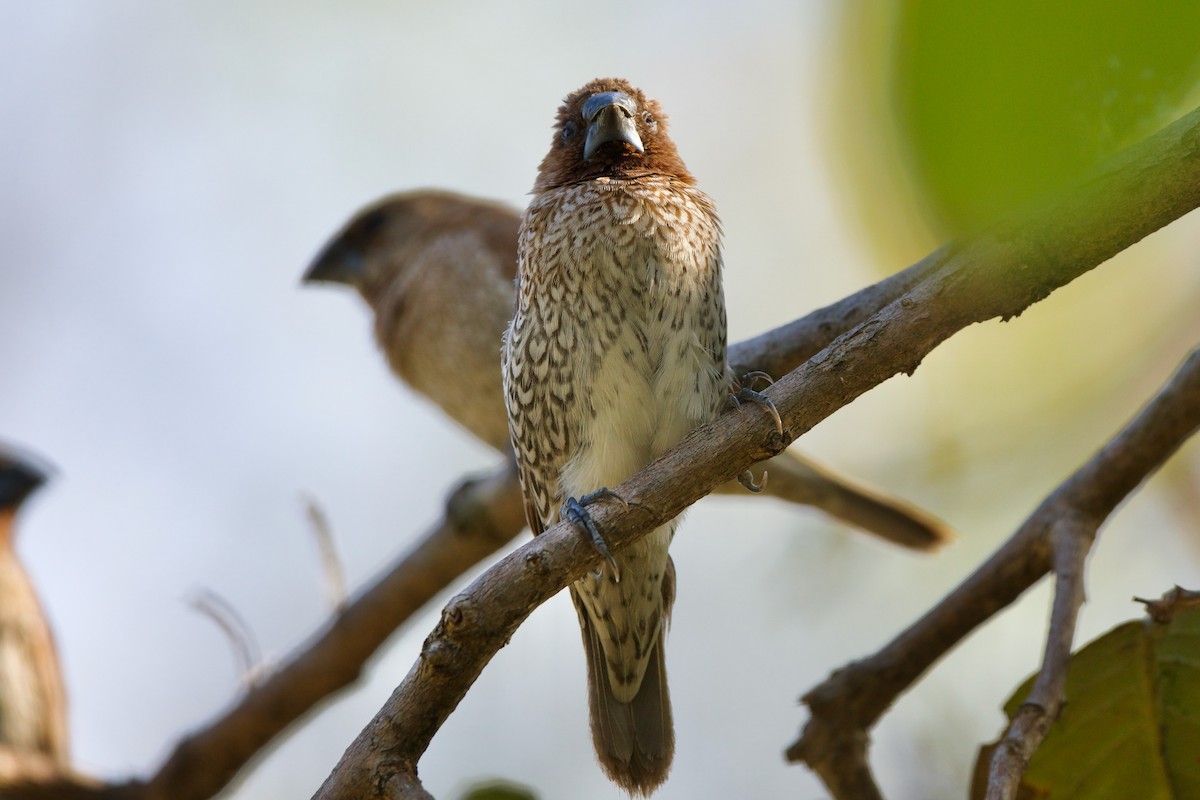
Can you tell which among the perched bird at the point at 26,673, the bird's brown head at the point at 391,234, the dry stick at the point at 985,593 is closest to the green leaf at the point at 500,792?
the dry stick at the point at 985,593

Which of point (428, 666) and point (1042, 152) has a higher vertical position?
point (1042, 152)

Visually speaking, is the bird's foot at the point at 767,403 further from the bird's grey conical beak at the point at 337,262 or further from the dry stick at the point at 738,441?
the bird's grey conical beak at the point at 337,262

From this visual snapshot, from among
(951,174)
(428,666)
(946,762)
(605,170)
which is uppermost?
(605,170)

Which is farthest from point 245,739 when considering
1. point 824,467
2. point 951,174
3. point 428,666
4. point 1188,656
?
point 951,174

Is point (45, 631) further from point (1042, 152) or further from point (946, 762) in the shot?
point (1042, 152)

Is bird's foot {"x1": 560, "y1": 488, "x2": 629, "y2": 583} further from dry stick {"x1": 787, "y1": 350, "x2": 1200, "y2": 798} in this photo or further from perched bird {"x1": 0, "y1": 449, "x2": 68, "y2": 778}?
perched bird {"x1": 0, "y1": 449, "x2": 68, "y2": 778}

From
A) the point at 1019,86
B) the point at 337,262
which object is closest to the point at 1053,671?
the point at 1019,86
